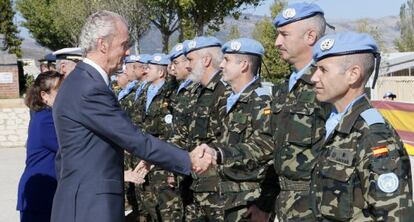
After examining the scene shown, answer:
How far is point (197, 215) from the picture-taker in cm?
588

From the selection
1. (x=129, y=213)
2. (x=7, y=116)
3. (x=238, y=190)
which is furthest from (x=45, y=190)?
(x=7, y=116)

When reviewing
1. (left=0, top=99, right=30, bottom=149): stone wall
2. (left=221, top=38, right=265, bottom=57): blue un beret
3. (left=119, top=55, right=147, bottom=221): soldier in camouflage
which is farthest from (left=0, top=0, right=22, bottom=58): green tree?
(left=221, top=38, right=265, bottom=57): blue un beret

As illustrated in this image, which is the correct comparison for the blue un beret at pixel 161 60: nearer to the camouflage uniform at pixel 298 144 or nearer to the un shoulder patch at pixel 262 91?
the un shoulder patch at pixel 262 91

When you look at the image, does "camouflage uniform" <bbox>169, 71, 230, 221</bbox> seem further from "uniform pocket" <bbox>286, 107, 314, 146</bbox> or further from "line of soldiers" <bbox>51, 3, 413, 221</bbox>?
"uniform pocket" <bbox>286, 107, 314, 146</bbox>

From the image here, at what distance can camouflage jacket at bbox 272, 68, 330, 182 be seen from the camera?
3824mm

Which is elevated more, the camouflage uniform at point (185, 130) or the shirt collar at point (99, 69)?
the shirt collar at point (99, 69)

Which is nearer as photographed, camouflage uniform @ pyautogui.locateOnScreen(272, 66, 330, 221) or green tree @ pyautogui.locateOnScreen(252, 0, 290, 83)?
camouflage uniform @ pyautogui.locateOnScreen(272, 66, 330, 221)

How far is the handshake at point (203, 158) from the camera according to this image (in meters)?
3.95

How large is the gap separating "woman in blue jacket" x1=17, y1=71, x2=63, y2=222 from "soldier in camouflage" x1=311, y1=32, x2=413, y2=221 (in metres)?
2.45

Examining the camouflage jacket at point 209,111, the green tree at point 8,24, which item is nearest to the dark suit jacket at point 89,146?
the camouflage jacket at point 209,111

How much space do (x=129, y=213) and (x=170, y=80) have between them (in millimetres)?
2113

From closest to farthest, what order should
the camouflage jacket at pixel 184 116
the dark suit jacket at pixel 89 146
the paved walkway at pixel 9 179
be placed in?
the dark suit jacket at pixel 89 146 < the camouflage jacket at pixel 184 116 < the paved walkway at pixel 9 179

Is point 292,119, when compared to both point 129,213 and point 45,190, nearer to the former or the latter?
point 45,190

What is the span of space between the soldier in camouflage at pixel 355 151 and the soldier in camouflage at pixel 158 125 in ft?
11.4
